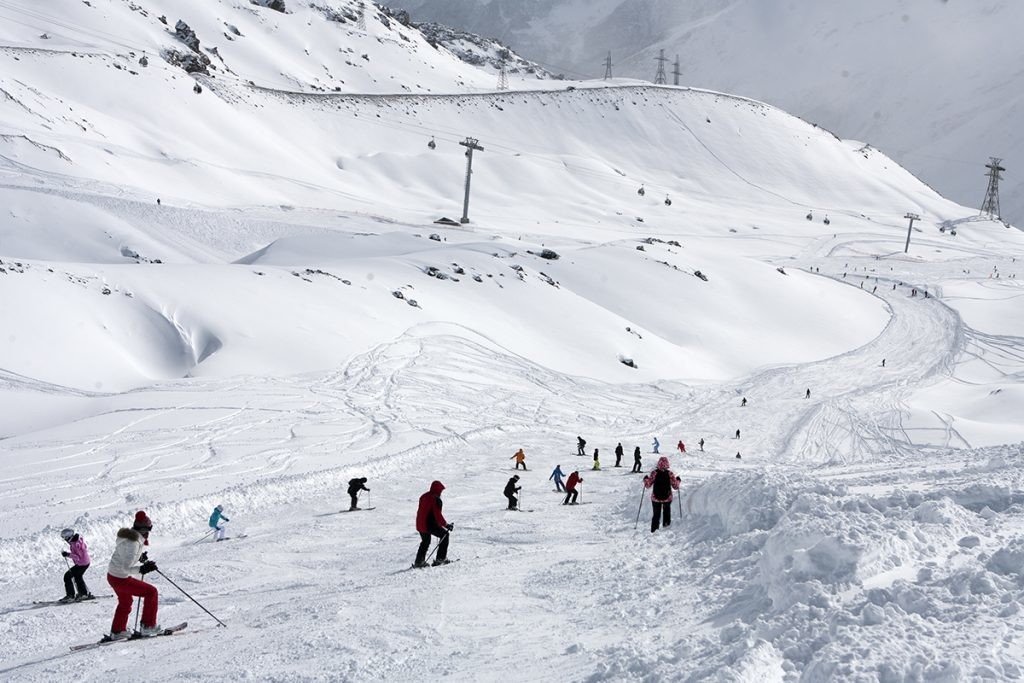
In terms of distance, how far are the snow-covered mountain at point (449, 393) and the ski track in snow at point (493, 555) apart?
0.07 meters

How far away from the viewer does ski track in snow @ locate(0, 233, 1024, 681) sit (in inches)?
324

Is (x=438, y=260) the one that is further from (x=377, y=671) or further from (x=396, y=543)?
(x=377, y=671)

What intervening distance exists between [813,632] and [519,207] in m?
85.4

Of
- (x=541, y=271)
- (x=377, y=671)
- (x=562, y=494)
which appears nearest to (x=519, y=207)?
(x=541, y=271)

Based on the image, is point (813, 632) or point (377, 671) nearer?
point (813, 632)

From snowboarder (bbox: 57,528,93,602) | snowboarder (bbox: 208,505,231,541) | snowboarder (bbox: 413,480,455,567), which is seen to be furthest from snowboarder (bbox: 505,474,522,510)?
snowboarder (bbox: 57,528,93,602)

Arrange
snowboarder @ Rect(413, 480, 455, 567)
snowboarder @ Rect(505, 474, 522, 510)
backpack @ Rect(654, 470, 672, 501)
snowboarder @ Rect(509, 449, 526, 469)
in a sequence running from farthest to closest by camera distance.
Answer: snowboarder @ Rect(509, 449, 526, 469) → snowboarder @ Rect(505, 474, 522, 510) → backpack @ Rect(654, 470, 672, 501) → snowboarder @ Rect(413, 480, 455, 567)

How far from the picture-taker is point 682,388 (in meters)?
44.4

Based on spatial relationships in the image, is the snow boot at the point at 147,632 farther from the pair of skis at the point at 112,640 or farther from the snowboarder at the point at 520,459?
the snowboarder at the point at 520,459

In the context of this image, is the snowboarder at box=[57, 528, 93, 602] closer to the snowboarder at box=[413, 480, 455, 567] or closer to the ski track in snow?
the ski track in snow

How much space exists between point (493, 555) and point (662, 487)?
297 centimetres

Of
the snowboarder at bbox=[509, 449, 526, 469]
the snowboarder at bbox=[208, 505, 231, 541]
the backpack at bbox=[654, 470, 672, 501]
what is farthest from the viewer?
the snowboarder at bbox=[509, 449, 526, 469]

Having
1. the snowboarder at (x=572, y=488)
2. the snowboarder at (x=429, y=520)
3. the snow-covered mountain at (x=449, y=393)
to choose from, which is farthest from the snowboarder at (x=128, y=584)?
the snowboarder at (x=572, y=488)

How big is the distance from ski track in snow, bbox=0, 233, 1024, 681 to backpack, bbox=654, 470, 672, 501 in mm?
586
